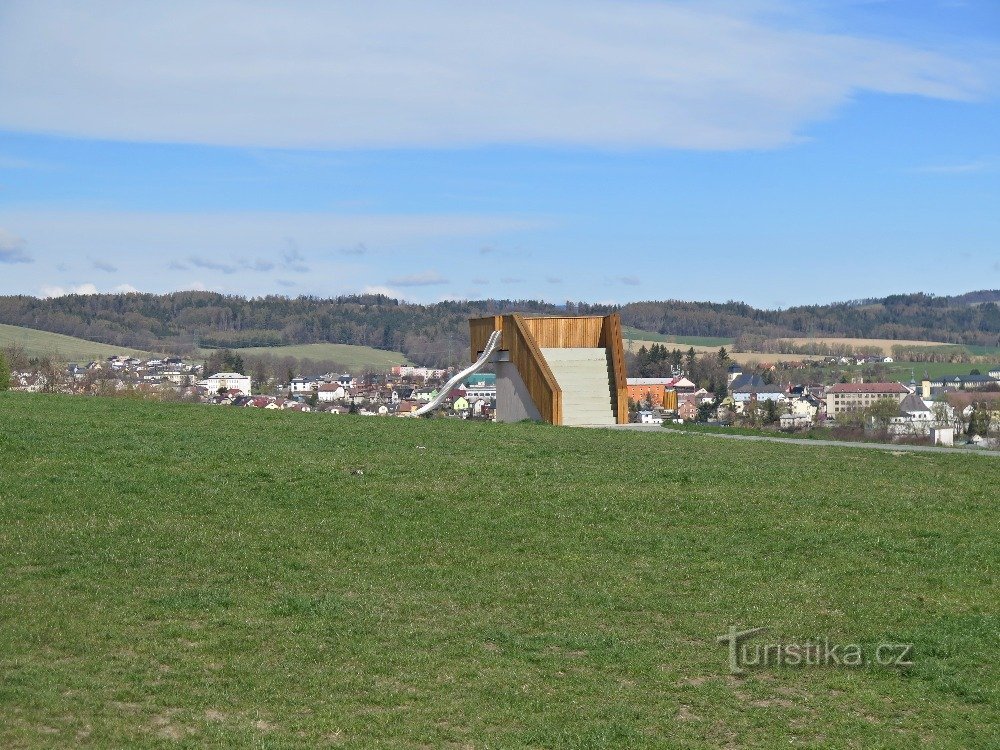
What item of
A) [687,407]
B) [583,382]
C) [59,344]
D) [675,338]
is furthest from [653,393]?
[675,338]

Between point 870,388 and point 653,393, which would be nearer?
point 653,393

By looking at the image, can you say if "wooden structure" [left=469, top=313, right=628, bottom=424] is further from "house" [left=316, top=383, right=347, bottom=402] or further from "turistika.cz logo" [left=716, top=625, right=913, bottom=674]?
"house" [left=316, top=383, right=347, bottom=402]

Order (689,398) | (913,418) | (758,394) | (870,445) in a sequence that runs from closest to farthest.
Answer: (870,445)
(913,418)
(689,398)
(758,394)

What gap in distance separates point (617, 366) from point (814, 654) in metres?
29.9

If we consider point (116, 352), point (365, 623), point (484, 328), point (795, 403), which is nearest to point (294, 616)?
point (365, 623)

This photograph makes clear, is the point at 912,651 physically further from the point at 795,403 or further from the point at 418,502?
the point at 795,403

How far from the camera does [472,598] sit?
32.6ft

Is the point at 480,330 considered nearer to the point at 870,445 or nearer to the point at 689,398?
the point at 870,445

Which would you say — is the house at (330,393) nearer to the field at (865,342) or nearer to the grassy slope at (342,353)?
the grassy slope at (342,353)

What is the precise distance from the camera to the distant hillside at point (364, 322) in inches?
5866

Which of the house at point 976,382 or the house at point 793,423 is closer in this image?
the house at point 793,423

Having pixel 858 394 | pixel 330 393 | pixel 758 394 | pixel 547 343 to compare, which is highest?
pixel 547 343

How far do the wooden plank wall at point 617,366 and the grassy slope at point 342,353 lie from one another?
99.6 metres

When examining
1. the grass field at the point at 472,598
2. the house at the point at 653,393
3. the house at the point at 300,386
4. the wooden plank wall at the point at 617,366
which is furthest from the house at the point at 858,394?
the grass field at the point at 472,598
